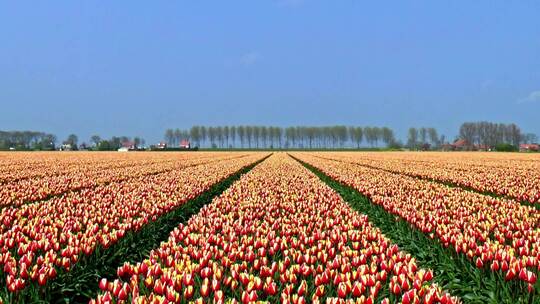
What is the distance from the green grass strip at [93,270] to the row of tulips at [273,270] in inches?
12.2

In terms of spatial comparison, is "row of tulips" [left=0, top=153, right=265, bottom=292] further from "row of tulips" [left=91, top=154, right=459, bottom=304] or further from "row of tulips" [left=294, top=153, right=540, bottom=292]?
"row of tulips" [left=294, top=153, right=540, bottom=292]

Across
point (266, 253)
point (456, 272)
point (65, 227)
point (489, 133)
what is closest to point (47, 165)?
point (65, 227)

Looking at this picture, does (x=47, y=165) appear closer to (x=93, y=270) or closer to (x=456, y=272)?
(x=93, y=270)

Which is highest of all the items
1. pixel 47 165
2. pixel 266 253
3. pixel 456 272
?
pixel 47 165

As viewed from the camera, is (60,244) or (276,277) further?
(60,244)

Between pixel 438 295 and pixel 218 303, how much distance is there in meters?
1.94

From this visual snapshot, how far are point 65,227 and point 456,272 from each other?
592cm

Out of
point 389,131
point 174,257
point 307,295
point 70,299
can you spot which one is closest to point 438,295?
point 307,295

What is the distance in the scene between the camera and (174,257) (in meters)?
6.05

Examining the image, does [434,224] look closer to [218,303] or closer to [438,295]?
[438,295]

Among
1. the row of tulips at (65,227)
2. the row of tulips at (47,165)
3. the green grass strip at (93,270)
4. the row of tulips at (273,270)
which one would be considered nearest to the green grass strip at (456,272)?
the row of tulips at (273,270)

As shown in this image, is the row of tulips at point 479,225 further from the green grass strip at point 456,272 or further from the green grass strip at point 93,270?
the green grass strip at point 93,270

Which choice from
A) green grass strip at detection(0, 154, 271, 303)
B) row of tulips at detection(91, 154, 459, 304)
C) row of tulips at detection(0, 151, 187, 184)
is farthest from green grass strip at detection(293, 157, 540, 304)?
row of tulips at detection(0, 151, 187, 184)

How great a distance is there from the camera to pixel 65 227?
25.9ft
